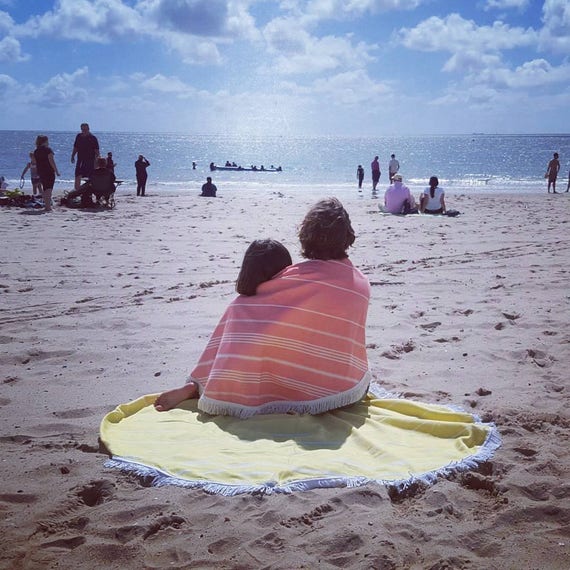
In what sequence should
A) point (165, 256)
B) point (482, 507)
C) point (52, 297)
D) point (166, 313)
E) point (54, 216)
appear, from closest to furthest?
point (482, 507)
point (166, 313)
point (52, 297)
point (165, 256)
point (54, 216)

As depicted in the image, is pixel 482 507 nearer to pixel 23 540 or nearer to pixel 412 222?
pixel 23 540

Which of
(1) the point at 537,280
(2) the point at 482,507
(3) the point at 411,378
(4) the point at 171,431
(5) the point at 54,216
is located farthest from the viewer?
(5) the point at 54,216

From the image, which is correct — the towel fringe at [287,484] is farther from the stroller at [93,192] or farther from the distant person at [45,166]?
the stroller at [93,192]

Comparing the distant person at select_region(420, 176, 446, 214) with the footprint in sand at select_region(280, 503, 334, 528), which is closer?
the footprint in sand at select_region(280, 503, 334, 528)

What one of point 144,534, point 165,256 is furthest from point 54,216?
point 144,534

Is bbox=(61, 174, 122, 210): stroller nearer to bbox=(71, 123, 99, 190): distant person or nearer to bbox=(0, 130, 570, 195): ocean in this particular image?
bbox=(71, 123, 99, 190): distant person

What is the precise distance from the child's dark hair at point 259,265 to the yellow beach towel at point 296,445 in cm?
75

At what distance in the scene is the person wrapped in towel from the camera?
11.1 ft

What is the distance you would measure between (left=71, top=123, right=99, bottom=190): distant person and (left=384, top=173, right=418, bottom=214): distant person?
23.2 feet

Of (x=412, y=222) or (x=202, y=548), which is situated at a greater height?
(x=412, y=222)

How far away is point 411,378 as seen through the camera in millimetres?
4082

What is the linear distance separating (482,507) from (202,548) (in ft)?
3.85

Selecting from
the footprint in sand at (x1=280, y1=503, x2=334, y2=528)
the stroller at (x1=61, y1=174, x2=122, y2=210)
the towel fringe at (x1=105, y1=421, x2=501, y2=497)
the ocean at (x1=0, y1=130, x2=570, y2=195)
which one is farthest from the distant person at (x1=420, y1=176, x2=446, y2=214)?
the ocean at (x1=0, y1=130, x2=570, y2=195)

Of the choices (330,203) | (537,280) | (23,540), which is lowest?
(23,540)
